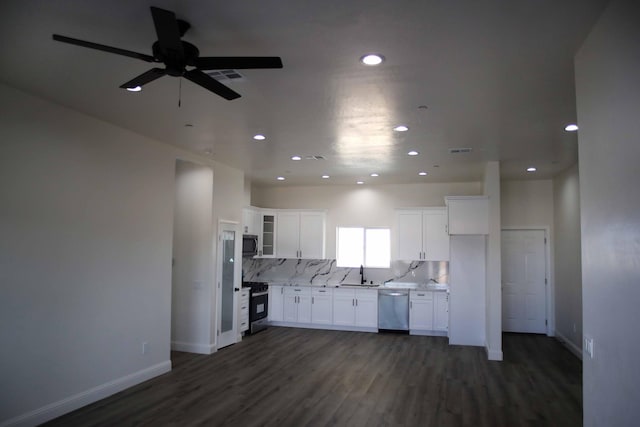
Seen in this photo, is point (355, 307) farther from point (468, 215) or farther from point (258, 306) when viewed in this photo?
point (468, 215)

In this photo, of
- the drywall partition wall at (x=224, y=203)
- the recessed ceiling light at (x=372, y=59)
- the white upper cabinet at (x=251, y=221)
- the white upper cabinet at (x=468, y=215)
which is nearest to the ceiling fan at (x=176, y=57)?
the recessed ceiling light at (x=372, y=59)

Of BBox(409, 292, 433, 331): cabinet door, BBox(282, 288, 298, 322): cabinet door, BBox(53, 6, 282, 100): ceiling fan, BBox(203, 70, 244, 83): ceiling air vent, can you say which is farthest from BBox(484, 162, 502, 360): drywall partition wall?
BBox(53, 6, 282, 100): ceiling fan

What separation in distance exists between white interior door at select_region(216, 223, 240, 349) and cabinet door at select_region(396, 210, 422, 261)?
3226 mm

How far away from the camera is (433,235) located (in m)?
8.66

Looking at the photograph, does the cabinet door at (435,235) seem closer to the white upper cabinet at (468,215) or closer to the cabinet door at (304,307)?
the white upper cabinet at (468,215)

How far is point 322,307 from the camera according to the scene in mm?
8945

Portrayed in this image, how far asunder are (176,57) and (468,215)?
5.68m

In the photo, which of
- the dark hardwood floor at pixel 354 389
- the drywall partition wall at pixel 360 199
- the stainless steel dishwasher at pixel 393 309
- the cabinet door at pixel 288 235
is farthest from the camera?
the cabinet door at pixel 288 235

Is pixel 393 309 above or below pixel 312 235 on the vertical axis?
below

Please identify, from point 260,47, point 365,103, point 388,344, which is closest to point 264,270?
point 388,344

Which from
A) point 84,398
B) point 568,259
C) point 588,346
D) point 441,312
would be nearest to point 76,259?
point 84,398

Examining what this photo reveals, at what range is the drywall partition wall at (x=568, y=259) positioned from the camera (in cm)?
696

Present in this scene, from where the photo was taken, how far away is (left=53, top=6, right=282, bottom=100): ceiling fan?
2361mm

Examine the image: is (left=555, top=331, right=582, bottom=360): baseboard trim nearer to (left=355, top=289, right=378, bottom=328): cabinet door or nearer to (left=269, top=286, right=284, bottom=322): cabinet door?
(left=355, top=289, right=378, bottom=328): cabinet door
